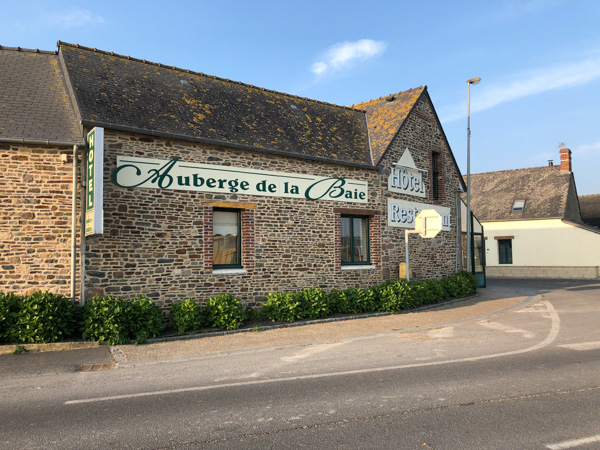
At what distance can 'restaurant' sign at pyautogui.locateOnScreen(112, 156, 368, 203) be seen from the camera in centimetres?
1131

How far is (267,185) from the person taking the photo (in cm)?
1339

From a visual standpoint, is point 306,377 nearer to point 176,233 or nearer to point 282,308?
point 282,308

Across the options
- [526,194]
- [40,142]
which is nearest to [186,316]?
[40,142]

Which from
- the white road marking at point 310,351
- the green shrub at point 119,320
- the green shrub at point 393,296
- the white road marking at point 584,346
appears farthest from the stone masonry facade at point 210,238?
the white road marking at point 584,346

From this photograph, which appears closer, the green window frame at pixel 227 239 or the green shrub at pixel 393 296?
the green window frame at pixel 227 239

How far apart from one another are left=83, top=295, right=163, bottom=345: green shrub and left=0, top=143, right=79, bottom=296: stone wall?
1119 millimetres

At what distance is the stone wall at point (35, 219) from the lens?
10203 mm

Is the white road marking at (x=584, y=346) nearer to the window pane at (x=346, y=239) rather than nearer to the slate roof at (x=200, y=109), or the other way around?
the window pane at (x=346, y=239)

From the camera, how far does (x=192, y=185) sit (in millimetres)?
12102

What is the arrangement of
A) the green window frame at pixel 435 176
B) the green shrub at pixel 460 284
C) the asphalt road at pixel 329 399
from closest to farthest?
the asphalt road at pixel 329 399, the green shrub at pixel 460 284, the green window frame at pixel 435 176

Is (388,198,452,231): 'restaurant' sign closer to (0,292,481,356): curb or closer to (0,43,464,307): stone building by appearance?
(0,43,464,307): stone building

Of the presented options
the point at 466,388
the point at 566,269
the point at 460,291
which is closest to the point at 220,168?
the point at 466,388

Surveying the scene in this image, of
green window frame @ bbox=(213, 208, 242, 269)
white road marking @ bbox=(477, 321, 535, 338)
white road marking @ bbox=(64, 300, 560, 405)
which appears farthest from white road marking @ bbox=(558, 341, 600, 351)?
green window frame @ bbox=(213, 208, 242, 269)

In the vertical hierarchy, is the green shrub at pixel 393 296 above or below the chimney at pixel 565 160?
below
